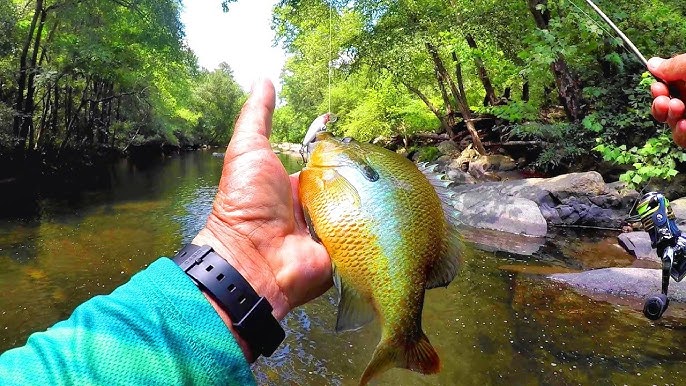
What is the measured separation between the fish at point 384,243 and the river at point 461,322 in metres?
2.56

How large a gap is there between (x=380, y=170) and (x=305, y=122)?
Result: 37643 millimetres

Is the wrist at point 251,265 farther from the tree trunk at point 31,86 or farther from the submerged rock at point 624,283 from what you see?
the tree trunk at point 31,86

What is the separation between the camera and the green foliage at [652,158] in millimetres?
12102

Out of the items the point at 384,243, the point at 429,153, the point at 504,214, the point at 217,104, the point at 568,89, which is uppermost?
the point at 217,104

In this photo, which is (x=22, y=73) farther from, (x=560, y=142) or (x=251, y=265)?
(x=251, y=265)

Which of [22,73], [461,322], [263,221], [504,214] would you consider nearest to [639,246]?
[504,214]

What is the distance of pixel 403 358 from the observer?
5.72 ft

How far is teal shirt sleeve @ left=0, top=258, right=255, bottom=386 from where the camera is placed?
Answer: 1.22 metres

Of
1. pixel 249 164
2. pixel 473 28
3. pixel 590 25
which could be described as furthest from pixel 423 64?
pixel 249 164

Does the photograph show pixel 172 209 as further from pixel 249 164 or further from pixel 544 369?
pixel 249 164

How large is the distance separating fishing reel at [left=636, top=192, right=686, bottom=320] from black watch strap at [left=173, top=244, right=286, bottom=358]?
273 inches

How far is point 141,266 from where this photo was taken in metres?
9.33

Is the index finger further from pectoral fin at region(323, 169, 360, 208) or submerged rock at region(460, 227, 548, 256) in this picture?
submerged rock at region(460, 227, 548, 256)

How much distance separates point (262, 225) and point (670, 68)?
8.12ft
